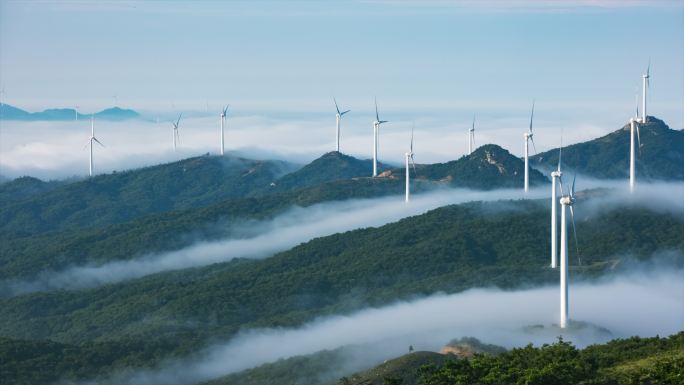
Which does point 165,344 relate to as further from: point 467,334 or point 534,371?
point 534,371

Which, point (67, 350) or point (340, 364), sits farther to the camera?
point (67, 350)

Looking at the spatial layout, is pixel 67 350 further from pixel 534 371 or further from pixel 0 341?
pixel 534 371

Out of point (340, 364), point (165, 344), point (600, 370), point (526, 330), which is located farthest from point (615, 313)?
point (600, 370)

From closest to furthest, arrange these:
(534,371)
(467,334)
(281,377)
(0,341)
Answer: (534,371) < (281,377) < (467,334) < (0,341)

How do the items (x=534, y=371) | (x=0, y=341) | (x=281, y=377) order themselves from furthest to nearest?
(x=0, y=341), (x=281, y=377), (x=534, y=371)

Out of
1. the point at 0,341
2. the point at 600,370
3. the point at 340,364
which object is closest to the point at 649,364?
the point at 600,370

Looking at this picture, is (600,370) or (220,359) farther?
(220,359)

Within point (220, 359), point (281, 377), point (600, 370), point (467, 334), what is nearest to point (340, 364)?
point (281, 377)

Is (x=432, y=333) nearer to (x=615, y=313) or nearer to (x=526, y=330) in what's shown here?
(x=526, y=330)

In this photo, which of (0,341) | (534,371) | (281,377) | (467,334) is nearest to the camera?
(534,371)
